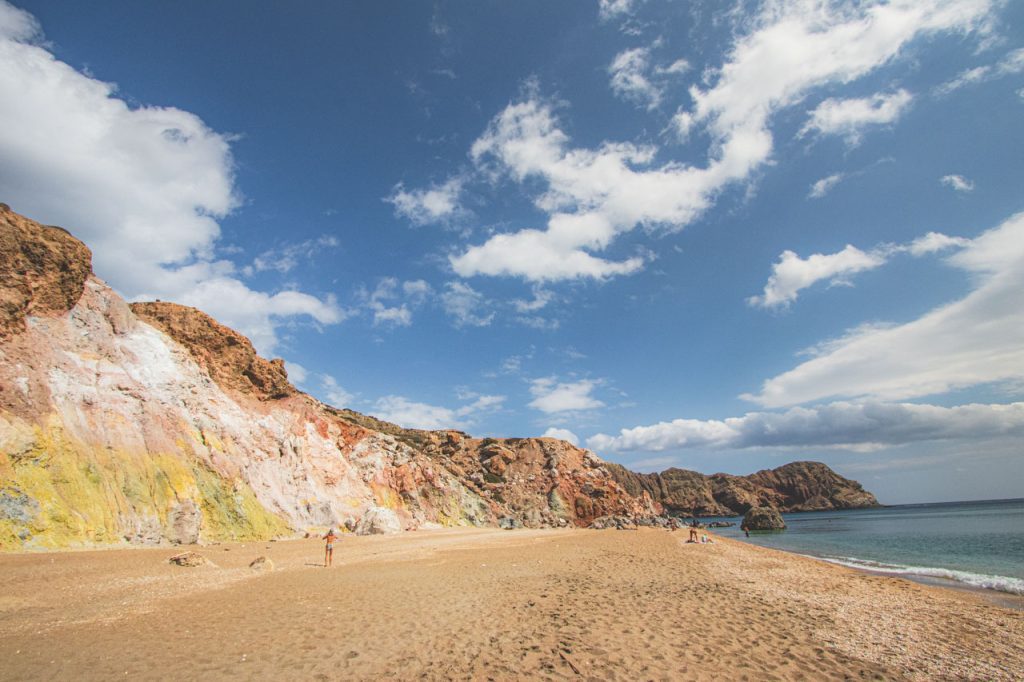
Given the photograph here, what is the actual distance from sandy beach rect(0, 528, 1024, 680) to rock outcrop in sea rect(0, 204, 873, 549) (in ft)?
14.9

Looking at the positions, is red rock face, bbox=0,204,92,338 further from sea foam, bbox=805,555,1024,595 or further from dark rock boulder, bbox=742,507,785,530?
dark rock boulder, bbox=742,507,785,530

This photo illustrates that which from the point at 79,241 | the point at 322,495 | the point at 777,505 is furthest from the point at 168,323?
the point at 777,505

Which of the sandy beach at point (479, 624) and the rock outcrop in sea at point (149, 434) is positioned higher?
the rock outcrop in sea at point (149, 434)

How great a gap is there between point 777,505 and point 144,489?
636ft

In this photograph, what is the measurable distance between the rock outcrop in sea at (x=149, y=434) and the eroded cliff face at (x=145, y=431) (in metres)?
0.08

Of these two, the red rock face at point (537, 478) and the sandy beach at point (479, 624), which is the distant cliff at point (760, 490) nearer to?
the red rock face at point (537, 478)

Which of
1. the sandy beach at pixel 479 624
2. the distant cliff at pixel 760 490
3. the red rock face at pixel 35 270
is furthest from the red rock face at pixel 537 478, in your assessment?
the distant cliff at pixel 760 490

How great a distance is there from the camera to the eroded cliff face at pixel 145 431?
2045 cm

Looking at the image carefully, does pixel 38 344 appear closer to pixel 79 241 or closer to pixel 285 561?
pixel 79 241

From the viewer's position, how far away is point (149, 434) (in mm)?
26188

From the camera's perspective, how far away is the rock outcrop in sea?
2050 centimetres

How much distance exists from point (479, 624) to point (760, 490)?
192 m

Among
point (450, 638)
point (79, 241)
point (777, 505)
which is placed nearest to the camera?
point (450, 638)

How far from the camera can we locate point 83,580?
14102 millimetres
